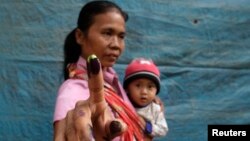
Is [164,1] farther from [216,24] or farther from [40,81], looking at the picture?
[40,81]

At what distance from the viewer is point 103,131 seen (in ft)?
2.88

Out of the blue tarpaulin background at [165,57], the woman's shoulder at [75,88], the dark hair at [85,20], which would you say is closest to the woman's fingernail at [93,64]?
the woman's shoulder at [75,88]

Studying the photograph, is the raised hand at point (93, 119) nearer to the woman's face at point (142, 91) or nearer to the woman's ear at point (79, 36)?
the woman's ear at point (79, 36)

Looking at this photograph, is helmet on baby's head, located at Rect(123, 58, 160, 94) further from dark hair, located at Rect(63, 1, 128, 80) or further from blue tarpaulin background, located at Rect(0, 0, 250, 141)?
blue tarpaulin background, located at Rect(0, 0, 250, 141)

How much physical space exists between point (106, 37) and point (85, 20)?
0.09m

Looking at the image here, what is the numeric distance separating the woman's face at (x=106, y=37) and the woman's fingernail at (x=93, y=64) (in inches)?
22.9

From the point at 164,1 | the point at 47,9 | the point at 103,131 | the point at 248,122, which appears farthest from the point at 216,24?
the point at 103,131

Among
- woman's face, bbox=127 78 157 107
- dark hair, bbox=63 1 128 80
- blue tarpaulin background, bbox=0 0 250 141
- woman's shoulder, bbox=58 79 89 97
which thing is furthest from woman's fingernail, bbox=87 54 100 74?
blue tarpaulin background, bbox=0 0 250 141

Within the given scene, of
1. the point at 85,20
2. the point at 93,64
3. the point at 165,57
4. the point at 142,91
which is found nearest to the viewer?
the point at 93,64

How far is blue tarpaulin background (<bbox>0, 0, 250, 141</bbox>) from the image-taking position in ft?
6.91

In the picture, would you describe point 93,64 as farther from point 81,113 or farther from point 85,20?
point 85,20

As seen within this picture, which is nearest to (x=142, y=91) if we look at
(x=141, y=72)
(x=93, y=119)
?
(x=141, y=72)

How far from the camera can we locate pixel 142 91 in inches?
68.7

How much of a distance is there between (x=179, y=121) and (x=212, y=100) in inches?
6.5
